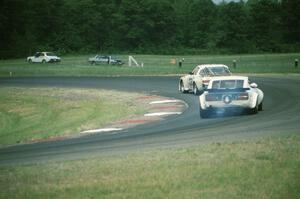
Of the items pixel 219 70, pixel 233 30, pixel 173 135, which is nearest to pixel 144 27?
pixel 233 30

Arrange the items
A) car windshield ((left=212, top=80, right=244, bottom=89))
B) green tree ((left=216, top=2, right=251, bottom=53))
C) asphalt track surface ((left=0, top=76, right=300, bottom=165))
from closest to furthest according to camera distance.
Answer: asphalt track surface ((left=0, top=76, right=300, bottom=165)), car windshield ((left=212, top=80, right=244, bottom=89)), green tree ((left=216, top=2, right=251, bottom=53))

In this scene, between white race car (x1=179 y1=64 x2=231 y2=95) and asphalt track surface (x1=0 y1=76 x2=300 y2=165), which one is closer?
asphalt track surface (x1=0 y1=76 x2=300 y2=165)

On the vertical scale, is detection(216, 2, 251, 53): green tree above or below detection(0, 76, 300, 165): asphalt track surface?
above

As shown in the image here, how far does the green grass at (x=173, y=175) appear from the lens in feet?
27.9

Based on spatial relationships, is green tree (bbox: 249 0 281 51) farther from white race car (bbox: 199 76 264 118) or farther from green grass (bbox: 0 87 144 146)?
white race car (bbox: 199 76 264 118)

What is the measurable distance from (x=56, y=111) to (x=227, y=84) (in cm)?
1232

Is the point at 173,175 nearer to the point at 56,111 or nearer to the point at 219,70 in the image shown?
the point at 219,70

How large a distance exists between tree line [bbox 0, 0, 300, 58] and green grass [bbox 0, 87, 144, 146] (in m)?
72.9

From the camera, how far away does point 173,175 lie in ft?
31.7

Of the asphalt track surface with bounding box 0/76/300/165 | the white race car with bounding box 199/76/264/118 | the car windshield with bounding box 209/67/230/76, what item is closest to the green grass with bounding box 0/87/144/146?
the asphalt track surface with bounding box 0/76/300/165

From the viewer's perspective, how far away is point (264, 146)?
12.3 meters

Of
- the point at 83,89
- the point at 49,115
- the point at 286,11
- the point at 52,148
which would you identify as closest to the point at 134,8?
the point at 286,11

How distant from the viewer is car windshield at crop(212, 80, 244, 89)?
2033 centimetres

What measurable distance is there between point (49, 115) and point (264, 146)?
1854 centimetres
